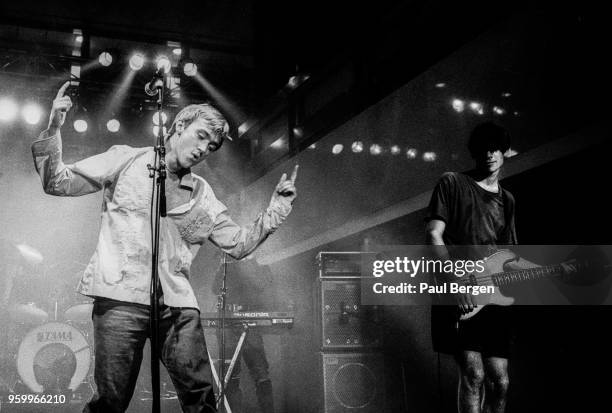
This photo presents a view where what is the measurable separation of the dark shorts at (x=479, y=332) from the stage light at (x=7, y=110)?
8029mm

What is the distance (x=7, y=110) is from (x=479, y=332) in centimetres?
830

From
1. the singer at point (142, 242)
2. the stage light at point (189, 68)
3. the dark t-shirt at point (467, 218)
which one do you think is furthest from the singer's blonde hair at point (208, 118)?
the stage light at point (189, 68)

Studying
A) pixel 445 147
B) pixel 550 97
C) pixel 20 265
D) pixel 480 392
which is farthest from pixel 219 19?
pixel 480 392

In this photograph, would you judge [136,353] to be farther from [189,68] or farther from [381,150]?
[189,68]

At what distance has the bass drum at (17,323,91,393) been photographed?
602 centimetres

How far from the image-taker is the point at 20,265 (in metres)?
6.48

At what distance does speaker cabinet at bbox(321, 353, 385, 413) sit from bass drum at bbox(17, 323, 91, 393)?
3.03 meters

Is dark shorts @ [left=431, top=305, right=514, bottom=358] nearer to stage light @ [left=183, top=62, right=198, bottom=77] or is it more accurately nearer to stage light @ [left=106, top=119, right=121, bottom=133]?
stage light @ [left=183, top=62, right=198, bottom=77]

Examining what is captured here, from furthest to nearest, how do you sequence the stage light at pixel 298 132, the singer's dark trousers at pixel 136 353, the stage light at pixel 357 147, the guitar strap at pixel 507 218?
the stage light at pixel 298 132, the stage light at pixel 357 147, the guitar strap at pixel 507 218, the singer's dark trousers at pixel 136 353

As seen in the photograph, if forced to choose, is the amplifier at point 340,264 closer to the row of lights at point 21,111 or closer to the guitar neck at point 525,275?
→ the guitar neck at point 525,275

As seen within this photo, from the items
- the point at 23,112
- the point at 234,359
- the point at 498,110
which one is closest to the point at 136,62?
the point at 23,112

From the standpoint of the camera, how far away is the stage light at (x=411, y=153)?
529 cm

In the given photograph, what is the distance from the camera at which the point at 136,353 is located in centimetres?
212

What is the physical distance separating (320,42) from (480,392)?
6.13 metres
